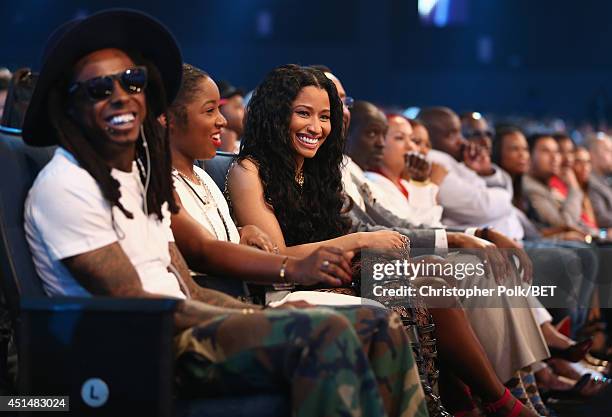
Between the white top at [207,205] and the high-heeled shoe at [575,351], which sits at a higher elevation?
the white top at [207,205]

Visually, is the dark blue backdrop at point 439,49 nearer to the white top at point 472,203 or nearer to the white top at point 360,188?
the white top at point 472,203

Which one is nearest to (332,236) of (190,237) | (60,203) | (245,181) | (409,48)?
(245,181)

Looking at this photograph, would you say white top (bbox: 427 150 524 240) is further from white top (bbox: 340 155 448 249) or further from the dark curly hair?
the dark curly hair

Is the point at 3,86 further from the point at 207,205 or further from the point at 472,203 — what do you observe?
the point at 207,205

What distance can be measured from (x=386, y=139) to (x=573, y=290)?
4.43 feet

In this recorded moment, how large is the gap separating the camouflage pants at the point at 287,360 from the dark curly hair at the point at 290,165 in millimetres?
1137

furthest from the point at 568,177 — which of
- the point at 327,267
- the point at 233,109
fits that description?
the point at 327,267

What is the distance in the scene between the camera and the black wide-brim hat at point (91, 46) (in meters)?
2.56

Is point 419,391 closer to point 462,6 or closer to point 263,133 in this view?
point 263,133

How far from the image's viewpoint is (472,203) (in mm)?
5500

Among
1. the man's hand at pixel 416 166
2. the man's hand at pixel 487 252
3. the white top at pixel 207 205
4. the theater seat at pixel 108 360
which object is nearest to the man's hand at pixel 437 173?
the man's hand at pixel 416 166

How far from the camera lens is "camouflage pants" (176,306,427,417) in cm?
234

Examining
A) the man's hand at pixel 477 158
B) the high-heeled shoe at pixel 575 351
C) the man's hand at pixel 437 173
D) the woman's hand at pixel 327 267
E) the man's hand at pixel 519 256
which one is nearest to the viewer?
the woman's hand at pixel 327 267

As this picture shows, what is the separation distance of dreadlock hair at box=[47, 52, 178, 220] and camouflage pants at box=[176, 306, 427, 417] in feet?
1.24
